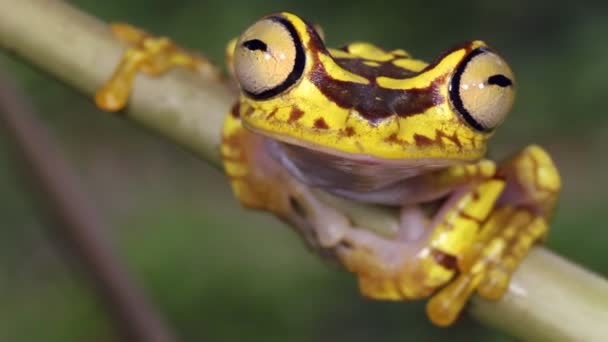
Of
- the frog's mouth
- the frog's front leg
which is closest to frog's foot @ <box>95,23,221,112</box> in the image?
the frog's mouth

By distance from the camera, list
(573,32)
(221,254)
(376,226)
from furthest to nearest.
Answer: (573,32)
(221,254)
(376,226)

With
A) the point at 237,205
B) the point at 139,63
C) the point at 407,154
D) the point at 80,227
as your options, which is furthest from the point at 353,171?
the point at 237,205

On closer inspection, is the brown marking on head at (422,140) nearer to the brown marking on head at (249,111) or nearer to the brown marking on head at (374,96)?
the brown marking on head at (374,96)

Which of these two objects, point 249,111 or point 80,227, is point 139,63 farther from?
point 80,227

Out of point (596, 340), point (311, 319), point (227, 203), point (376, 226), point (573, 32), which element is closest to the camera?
point (596, 340)

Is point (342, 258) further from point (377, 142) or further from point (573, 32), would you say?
point (573, 32)

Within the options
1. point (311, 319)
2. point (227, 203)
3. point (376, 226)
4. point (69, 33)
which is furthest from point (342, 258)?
point (227, 203)
